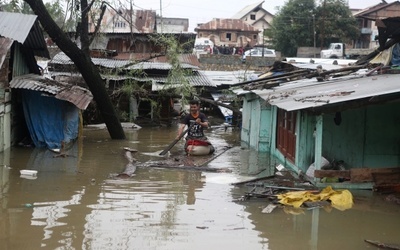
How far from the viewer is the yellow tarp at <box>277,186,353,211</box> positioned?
31.3 feet

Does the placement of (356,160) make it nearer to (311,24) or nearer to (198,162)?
(198,162)

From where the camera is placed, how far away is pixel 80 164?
14141 millimetres

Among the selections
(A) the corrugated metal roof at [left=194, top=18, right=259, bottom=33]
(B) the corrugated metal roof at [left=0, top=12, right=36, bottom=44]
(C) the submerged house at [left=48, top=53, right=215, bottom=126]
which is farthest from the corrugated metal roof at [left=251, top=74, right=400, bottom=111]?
(A) the corrugated metal roof at [left=194, top=18, right=259, bottom=33]

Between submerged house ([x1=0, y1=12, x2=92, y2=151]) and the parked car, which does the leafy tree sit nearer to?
the parked car

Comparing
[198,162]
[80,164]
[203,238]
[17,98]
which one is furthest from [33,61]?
[203,238]

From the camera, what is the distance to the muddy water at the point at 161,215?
24.4 ft

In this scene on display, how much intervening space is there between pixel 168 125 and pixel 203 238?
18905 millimetres

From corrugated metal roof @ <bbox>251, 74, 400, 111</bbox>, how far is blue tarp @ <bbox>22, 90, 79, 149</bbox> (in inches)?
263

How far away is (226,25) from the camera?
210 ft

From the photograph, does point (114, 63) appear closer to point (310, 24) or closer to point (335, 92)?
point (335, 92)

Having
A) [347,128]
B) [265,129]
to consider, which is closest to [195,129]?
[265,129]

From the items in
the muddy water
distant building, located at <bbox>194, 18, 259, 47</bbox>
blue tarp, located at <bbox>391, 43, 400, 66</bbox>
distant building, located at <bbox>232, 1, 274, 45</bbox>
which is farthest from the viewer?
distant building, located at <bbox>232, 1, 274, 45</bbox>

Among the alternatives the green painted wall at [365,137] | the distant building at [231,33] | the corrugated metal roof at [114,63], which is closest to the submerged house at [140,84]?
the corrugated metal roof at [114,63]

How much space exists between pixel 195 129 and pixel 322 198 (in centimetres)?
600
